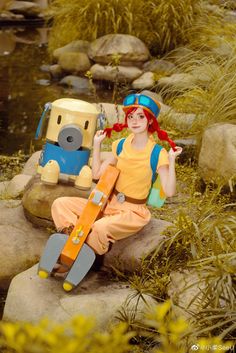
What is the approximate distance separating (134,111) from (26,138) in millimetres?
3788

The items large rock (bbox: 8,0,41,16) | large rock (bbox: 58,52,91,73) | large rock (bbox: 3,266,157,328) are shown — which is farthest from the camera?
large rock (bbox: 8,0,41,16)

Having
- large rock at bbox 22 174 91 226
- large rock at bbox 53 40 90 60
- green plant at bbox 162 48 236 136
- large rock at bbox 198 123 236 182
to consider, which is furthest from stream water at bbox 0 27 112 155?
large rock at bbox 22 174 91 226

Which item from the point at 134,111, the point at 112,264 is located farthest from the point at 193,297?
the point at 134,111

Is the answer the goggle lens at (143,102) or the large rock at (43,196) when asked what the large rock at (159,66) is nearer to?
Result: the large rock at (43,196)

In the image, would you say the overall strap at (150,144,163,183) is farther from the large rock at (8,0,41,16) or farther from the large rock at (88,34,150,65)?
the large rock at (8,0,41,16)

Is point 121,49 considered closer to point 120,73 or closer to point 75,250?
point 120,73

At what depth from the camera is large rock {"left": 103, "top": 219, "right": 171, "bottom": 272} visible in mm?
3387

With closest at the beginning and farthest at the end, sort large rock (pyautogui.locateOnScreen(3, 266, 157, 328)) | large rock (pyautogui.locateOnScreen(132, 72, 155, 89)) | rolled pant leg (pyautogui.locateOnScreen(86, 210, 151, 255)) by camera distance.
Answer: large rock (pyautogui.locateOnScreen(3, 266, 157, 328))
rolled pant leg (pyautogui.locateOnScreen(86, 210, 151, 255))
large rock (pyautogui.locateOnScreen(132, 72, 155, 89))

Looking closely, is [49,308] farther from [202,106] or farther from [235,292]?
[202,106]

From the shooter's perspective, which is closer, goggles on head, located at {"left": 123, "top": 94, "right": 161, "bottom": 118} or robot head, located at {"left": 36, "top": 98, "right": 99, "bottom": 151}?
goggles on head, located at {"left": 123, "top": 94, "right": 161, "bottom": 118}

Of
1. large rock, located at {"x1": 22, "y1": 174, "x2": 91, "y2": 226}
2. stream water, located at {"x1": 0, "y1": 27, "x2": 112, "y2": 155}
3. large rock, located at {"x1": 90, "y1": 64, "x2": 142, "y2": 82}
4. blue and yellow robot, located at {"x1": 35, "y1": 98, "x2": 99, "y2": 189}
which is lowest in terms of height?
stream water, located at {"x1": 0, "y1": 27, "x2": 112, "y2": 155}

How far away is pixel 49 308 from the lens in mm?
3057

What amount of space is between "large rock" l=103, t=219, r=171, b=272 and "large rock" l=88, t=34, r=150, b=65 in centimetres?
630

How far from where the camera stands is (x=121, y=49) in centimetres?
944
